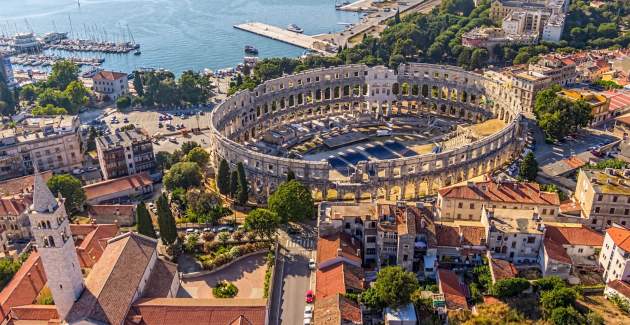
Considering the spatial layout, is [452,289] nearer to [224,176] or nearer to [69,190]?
[224,176]

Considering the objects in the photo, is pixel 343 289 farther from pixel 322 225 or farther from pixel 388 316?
pixel 322 225

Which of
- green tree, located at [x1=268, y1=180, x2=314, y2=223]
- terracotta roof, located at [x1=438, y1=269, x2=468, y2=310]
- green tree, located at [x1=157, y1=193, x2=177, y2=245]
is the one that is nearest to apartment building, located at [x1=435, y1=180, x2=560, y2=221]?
terracotta roof, located at [x1=438, y1=269, x2=468, y2=310]

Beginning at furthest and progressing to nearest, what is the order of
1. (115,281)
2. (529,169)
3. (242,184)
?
(529,169) → (242,184) → (115,281)

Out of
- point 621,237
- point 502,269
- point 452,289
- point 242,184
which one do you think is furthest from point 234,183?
point 621,237

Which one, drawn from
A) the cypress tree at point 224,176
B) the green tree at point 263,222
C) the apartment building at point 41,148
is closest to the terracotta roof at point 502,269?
the green tree at point 263,222

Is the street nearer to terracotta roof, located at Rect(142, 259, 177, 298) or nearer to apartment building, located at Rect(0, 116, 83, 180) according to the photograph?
terracotta roof, located at Rect(142, 259, 177, 298)

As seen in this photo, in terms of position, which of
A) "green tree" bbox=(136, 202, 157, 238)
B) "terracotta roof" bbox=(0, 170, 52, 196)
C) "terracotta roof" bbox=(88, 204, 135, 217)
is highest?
"green tree" bbox=(136, 202, 157, 238)
